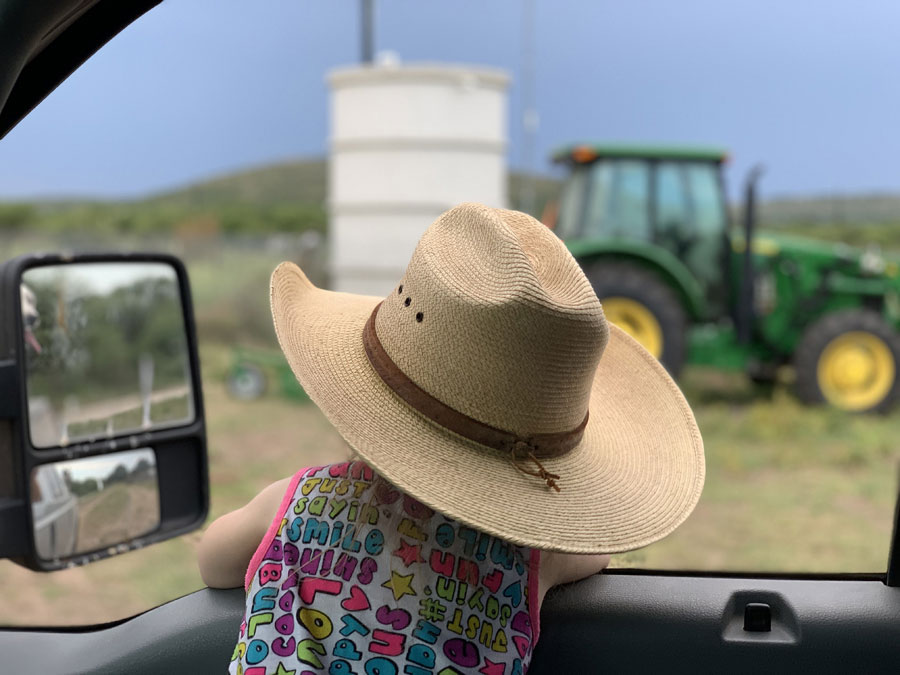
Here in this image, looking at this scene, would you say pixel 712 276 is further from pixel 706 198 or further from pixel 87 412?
pixel 87 412

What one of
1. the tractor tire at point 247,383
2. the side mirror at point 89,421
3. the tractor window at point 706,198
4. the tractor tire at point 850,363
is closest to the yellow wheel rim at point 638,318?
the tractor window at point 706,198

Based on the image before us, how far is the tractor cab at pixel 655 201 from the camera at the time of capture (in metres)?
7.27

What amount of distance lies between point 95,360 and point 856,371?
6546 mm

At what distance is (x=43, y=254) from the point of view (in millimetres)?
1274

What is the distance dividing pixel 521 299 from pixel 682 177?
653cm

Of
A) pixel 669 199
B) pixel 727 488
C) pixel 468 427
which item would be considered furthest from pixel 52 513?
pixel 669 199

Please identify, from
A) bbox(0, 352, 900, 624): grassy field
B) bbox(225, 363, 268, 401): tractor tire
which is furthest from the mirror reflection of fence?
bbox(225, 363, 268, 401): tractor tire

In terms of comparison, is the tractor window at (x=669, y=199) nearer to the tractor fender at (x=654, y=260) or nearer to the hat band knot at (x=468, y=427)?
the tractor fender at (x=654, y=260)

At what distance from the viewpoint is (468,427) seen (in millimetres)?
1107

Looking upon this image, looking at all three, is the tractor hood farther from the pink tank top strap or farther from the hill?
the hill

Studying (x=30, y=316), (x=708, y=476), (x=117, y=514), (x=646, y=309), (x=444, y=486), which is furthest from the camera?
(x=646, y=309)

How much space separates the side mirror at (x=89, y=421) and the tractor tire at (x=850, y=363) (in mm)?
6353

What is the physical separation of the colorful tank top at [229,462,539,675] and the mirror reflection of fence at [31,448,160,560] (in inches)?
10.9

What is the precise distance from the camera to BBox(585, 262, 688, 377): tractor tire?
6867mm
